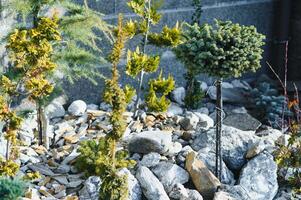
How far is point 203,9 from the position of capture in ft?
22.6

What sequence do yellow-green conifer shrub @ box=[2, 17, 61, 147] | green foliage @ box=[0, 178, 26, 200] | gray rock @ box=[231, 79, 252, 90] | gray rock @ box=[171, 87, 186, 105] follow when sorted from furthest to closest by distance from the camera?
gray rock @ box=[231, 79, 252, 90] → gray rock @ box=[171, 87, 186, 105] → yellow-green conifer shrub @ box=[2, 17, 61, 147] → green foliage @ box=[0, 178, 26, 200]

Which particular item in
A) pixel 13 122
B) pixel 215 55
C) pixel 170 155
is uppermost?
pixel 215 55

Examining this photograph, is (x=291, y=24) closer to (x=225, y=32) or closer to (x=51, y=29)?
(x=225, y=32)

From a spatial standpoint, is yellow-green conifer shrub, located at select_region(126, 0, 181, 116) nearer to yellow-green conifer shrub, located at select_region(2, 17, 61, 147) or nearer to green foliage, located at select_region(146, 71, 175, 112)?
green foliage, located at select_region(146, 71, 175, 112)

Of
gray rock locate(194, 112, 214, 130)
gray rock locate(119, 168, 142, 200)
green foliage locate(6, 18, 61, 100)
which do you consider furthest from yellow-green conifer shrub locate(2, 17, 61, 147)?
gray rock locate(194, 112, 214, 130)

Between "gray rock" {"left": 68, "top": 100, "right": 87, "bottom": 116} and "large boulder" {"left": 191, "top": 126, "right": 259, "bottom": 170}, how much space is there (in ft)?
3.76

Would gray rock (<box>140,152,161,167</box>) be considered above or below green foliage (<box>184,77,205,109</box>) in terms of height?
below

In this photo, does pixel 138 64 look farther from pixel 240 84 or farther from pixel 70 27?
pixel 240 84

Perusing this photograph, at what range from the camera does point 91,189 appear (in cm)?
439

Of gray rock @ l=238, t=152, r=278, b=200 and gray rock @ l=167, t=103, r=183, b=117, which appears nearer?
gray rock @ l=238, t=152, r=278, b=200

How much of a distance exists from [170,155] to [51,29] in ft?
3.80

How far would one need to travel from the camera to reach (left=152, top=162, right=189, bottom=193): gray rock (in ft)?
14.9

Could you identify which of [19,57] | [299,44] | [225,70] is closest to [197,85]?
[299,44]

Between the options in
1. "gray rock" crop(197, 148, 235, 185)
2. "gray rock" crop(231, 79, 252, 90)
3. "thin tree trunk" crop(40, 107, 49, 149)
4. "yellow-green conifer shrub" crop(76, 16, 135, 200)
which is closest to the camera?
"yellow-green conifer shrub" crop(76, 16, 135, 200)
